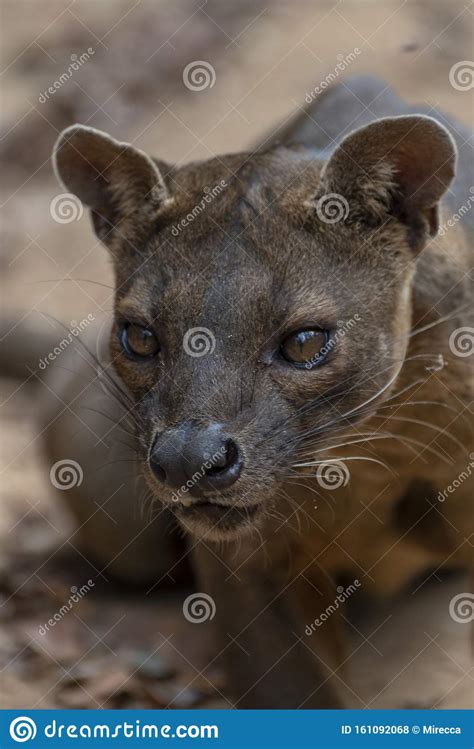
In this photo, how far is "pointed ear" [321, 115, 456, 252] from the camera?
3576 mm

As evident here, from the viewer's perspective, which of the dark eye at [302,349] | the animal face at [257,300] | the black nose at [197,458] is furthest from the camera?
the dark eye at [302,349]

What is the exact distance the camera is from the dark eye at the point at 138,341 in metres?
→ 3.64

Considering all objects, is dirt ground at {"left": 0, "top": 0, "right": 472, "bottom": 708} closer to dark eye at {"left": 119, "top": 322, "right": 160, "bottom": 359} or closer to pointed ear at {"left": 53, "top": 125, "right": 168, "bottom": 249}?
dark eye at {"left": 119, "top": 322, "right": 160, "bottom": 359}

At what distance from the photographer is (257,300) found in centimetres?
344

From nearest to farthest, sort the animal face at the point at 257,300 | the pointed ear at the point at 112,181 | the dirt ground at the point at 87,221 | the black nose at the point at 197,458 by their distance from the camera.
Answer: the black nose at the point at 197,458 → the animal face at the point at 257,300 → the pointed ear at the point at 112,181 → the dirt ground at the point at 87,221

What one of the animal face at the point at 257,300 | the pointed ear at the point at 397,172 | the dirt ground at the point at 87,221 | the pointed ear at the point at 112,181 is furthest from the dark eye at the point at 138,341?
the dirt ground at the point at 87,221

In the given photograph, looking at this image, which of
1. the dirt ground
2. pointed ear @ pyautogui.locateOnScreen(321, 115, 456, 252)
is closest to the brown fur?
pointed ear @ pyautogui.locateOnScreen(321, 115, 456, 252)

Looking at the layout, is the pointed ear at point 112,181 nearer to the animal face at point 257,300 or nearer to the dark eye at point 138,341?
the animal face at point 257,300

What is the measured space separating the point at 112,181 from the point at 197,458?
120 cm

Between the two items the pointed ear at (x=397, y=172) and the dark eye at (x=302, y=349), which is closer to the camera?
the dark eye at (x=302, y=349)

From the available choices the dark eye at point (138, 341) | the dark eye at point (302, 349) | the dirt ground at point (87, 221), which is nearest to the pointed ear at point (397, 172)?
the dark eye at point (302, 349)

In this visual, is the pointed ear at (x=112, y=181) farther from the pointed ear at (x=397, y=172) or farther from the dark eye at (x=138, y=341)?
the pointed ear at (x=397, y=172)

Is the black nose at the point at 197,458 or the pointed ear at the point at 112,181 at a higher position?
the pointed ear at the point at 112,181

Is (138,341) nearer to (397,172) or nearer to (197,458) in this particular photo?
(197,458)
